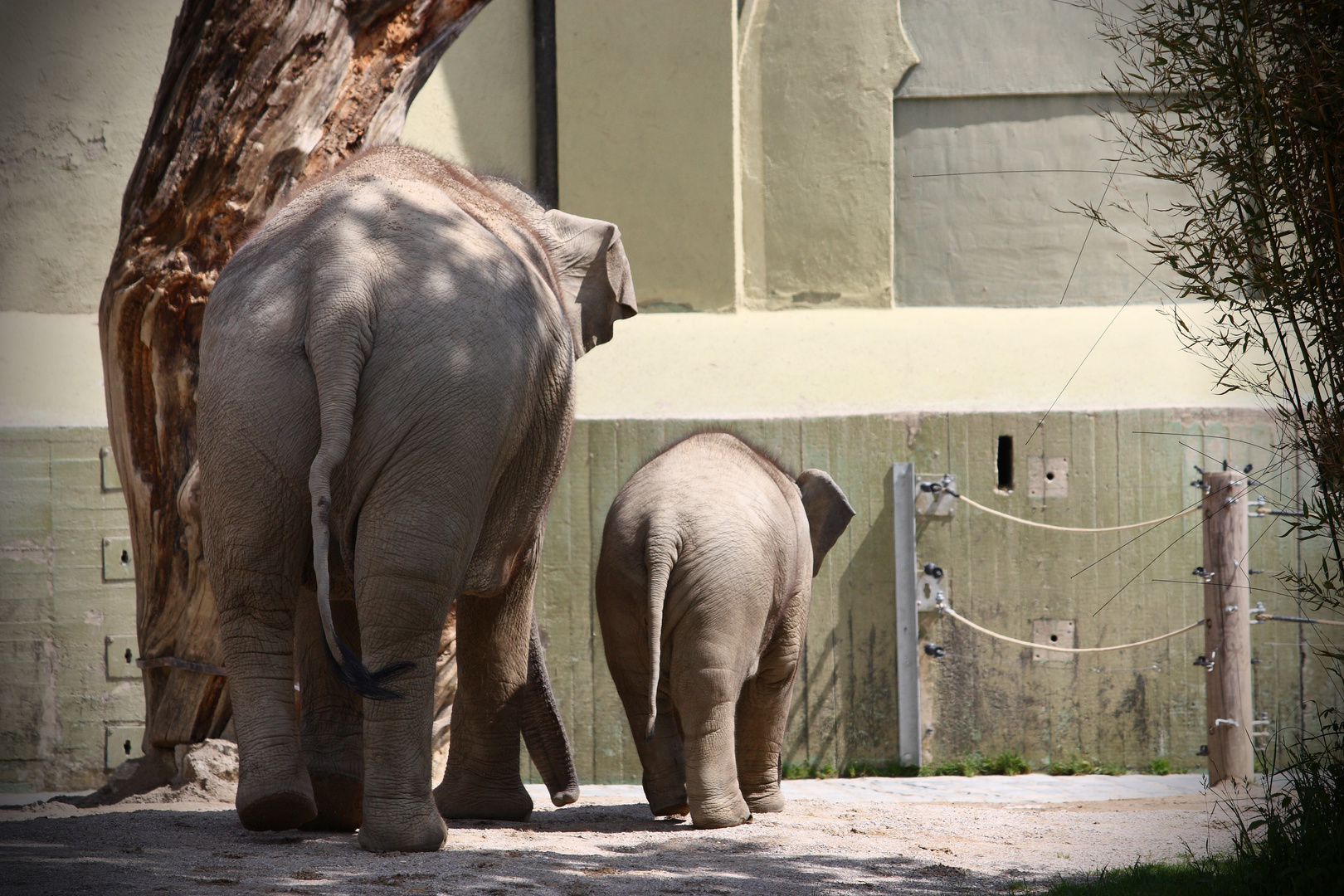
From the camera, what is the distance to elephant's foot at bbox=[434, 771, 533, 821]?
4.84 metres

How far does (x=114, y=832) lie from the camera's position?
3.93 meters

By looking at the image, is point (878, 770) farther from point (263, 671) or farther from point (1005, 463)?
point (263, 671)

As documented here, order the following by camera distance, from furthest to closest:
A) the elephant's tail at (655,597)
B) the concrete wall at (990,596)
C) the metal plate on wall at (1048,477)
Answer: the metal plate on wall at (1048,477), the concrete wall at (990,596), the elephant's tail at (655,597)

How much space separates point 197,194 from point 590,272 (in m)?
1.76

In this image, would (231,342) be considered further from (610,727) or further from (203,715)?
(610,727)

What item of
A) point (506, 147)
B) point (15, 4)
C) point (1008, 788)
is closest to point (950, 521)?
point (1008, 788)

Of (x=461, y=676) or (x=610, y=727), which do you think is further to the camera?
(x=610, y=727)

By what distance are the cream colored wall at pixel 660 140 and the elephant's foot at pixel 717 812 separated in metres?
5.22

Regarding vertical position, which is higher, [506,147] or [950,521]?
[506,147]

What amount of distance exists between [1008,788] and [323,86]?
5.09 meters

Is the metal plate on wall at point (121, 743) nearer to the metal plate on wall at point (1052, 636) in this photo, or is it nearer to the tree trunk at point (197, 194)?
the tree trunk at point (197, 194)

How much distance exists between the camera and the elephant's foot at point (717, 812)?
4672 millimetres

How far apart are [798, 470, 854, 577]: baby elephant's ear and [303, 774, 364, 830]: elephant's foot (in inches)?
92.4

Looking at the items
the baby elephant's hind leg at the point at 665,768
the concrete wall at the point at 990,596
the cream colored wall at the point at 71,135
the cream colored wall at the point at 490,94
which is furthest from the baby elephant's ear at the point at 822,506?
the cream colored wall at the point at 71,135
